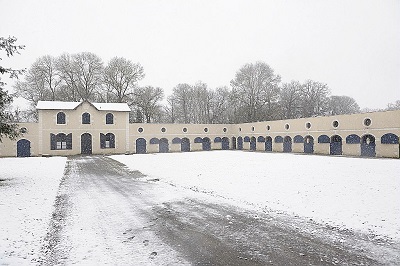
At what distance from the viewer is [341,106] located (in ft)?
230

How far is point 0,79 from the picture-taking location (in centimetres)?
1552

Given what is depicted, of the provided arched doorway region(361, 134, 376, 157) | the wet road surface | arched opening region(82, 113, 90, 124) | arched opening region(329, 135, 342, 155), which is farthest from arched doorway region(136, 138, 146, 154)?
the wet road surface

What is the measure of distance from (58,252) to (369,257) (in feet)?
20.7

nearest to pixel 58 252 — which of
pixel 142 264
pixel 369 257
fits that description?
pixel 142 264

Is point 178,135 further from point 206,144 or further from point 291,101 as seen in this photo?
point 291,101

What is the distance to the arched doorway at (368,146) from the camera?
105 ft

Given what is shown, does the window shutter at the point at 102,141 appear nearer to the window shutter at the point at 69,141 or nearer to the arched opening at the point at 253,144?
the window shutter at the point at 69,141

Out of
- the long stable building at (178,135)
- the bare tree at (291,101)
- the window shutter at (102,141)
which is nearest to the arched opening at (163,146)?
the long stable building at (178,135)

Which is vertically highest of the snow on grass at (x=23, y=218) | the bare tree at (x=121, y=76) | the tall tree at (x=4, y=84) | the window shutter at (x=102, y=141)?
the bare tree at (x=121, y=76)

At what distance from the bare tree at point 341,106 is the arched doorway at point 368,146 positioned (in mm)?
35765

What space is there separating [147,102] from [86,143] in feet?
58.8

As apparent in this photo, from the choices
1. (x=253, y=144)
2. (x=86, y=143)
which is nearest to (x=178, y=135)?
(x=253, y=144)

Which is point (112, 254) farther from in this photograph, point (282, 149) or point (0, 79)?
point (282, 149)

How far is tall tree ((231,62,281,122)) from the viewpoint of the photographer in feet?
188
